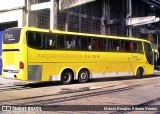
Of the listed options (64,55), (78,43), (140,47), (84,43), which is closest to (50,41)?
(64,55)

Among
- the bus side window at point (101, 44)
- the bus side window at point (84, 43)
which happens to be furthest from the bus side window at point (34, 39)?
the bus side window at point (101, 44)

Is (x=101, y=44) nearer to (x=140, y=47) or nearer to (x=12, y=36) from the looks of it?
(x=140, y=47)

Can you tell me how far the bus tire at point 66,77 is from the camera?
18344 millimetres

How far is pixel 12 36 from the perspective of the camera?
16.8 metres

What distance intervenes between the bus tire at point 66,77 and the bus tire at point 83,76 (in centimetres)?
79

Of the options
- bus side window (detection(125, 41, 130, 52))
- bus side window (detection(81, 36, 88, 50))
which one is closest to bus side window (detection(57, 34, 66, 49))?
bus side window (detection(81, 36, 88, 50))

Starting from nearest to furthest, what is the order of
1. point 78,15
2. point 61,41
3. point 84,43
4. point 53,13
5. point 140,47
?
1. point 61,41
2. point 84,43
3. point 140,47
4. point 53,13
5. point 78,15

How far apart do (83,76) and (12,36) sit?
487cm

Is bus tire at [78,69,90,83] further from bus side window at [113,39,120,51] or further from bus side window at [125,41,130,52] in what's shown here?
bus side window at [125,41,130,52]

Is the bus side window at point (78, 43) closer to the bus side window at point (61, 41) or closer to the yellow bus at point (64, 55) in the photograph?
the yellow bus at point (64, 55)

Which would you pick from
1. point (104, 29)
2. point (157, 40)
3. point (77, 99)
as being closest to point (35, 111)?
point (77, 99)

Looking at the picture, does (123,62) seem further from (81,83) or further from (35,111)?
(35,111)

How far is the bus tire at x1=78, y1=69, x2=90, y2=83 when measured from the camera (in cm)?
1931

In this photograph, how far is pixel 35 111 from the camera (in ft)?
32.5
